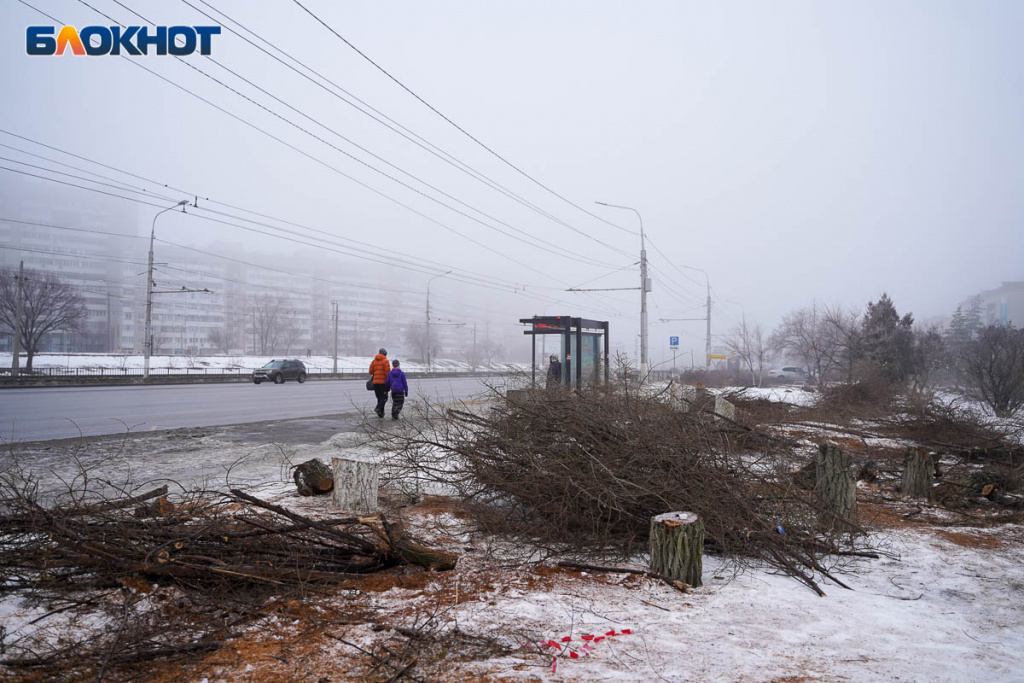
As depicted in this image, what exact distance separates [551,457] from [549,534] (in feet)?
2.28

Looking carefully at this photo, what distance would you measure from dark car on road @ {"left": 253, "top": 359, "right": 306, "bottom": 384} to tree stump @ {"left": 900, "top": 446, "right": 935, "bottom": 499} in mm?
32921

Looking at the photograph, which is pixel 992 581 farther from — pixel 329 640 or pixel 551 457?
pixel 329 640

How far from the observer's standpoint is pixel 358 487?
248 inches

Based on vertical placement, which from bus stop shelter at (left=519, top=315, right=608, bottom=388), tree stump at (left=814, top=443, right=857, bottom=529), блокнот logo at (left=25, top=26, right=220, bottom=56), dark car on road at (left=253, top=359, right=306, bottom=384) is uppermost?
блокнот logo at (left=25, top=26, right=220, bottom=56)

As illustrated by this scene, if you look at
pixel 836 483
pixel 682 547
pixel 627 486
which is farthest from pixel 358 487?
pixel 836 483

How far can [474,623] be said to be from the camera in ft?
12.8

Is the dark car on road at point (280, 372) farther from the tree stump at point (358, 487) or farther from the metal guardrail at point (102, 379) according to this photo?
the tree stump at point (358, 487)

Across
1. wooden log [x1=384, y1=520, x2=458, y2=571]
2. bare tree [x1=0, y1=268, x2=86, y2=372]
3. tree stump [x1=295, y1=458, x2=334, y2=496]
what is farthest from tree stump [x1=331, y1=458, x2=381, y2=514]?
bare tree [x1=0, y1=268, x2=86, y2=372]

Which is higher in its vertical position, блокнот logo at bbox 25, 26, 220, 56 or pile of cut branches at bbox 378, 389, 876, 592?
блокнот logo at bbox 25, 26, 220, 56

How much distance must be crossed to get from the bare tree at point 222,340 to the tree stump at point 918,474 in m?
98.6

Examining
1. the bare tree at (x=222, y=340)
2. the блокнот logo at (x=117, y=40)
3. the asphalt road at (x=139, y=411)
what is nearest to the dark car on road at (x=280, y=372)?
the asphalt road at (x=139, y=411)

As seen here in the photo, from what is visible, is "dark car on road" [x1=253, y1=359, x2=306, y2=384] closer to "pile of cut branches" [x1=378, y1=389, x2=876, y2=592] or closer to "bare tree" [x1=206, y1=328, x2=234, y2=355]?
"pile of cut branches" [x1=378, y1=389, x2=876, y2=592]

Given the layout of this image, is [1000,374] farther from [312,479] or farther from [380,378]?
[312,479]

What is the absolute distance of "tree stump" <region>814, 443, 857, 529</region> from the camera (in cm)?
600
